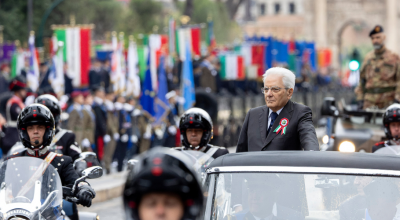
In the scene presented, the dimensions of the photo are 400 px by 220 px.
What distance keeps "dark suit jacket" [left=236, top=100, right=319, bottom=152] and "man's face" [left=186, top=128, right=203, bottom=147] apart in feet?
2.04

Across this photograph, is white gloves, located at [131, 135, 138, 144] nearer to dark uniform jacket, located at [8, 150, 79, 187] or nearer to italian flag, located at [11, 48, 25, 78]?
italian flag, located at [11, 48, 25, 78]

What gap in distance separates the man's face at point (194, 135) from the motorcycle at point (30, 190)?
146 centimetres

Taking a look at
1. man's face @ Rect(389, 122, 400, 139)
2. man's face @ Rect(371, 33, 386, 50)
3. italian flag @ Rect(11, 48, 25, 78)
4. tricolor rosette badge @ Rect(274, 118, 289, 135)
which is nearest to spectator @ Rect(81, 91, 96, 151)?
man's face @ Rect(371, 33, 386, 50)

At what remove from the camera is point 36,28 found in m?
36.1

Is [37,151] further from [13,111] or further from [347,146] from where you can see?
[13,111]

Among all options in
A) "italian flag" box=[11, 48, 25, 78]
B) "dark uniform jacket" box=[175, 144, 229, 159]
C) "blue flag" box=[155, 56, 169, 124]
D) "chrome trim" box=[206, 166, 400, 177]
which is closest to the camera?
"chrome trim" box=[206, 166, 400, 177]

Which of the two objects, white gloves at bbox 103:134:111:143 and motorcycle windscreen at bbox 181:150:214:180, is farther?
white gloves at bbox 103:134:111:143

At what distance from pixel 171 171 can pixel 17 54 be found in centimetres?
1989

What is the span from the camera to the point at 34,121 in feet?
15.6

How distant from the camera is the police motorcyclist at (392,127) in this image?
21.2ft

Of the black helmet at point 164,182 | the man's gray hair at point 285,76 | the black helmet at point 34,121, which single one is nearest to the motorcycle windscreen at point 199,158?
the man's gray hair at point 285,76

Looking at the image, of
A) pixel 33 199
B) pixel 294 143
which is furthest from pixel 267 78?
pixel 33 199

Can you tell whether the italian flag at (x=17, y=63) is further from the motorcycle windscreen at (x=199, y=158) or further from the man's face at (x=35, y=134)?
the man's face at (x=35, y=134)

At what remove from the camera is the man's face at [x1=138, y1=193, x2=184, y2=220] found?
2.27 metres
